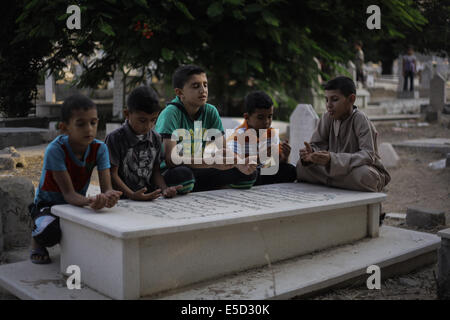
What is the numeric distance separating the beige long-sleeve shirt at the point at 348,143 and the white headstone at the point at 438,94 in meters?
12.1

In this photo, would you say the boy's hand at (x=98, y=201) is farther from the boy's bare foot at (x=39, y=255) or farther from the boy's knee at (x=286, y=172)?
the boy's knee at (x=286, y=172)

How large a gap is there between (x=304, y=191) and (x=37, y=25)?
5.39 meters

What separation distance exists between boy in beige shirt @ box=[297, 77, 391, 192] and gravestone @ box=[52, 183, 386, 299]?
20cm

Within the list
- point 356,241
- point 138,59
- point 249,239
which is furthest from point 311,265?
point 138,59

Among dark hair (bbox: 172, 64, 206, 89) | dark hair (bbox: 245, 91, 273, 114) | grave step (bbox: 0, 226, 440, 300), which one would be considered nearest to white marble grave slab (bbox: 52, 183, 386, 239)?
grave step (bbox: 0, 226, 440, 300)

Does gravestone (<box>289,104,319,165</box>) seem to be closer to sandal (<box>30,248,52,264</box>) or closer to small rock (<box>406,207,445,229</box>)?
small rock (<box>406,207,445,229</box>)

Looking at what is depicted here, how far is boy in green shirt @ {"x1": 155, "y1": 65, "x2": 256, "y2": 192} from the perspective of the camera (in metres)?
3.50

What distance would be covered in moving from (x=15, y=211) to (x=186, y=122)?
1.33m

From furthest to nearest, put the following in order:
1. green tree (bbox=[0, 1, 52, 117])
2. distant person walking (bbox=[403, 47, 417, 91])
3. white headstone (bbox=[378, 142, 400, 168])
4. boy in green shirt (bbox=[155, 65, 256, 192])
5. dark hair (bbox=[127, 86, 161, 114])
Answer: distant person walking (bbox=[403, 47, 417, 91])
green tree (bbox=[0, 1, 52, 117])
white headstone (bbox=[378, 142, 400, 168])
boy in green shirt (bbox=[155, 65, 256, 192])
dark hair (bbox=[127, 86, 161, 114])

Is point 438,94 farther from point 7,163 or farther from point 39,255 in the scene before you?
point 39,255

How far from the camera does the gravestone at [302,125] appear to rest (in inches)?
266

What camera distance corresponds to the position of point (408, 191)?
21.3 ft

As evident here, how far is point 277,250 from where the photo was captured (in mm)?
3035
